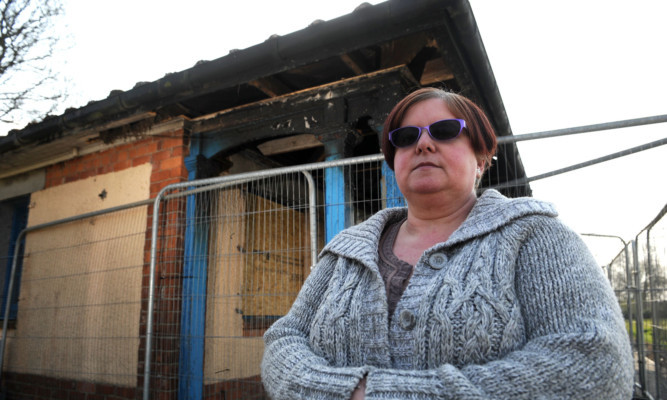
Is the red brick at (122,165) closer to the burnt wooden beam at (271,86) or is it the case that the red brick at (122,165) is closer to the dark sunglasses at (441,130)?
the burnt wooden beam at (271,86)

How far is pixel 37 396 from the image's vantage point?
4.74 meters

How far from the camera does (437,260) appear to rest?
1153 millimetres

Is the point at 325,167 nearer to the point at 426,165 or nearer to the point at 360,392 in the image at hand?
the point at 426,165

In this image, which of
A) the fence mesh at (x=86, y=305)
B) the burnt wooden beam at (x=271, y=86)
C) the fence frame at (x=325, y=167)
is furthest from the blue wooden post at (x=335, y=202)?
the fence mesh at (x=86, y=305)

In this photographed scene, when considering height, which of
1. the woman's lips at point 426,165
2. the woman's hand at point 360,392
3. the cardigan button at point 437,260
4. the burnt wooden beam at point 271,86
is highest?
the burnt wooden beam at point 271,86

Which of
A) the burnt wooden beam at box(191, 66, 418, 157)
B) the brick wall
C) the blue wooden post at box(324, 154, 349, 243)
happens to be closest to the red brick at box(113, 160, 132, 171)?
the brick wall

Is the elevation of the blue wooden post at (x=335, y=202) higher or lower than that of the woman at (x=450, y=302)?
higher

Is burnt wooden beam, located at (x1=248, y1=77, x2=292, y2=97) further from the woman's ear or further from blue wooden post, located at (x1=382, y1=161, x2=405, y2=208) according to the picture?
the woman's ear

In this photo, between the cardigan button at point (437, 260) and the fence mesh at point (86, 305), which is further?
the fence mesh at point (86, 305)

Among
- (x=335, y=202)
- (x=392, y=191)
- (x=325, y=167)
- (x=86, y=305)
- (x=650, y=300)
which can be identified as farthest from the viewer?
(x=86, y=305)

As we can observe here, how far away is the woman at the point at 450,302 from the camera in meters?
0.90

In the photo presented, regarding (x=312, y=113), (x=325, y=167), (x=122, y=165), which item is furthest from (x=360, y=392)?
(x=122, y=165)

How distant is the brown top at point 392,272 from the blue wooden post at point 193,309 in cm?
253

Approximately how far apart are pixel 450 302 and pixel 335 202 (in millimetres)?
2357
